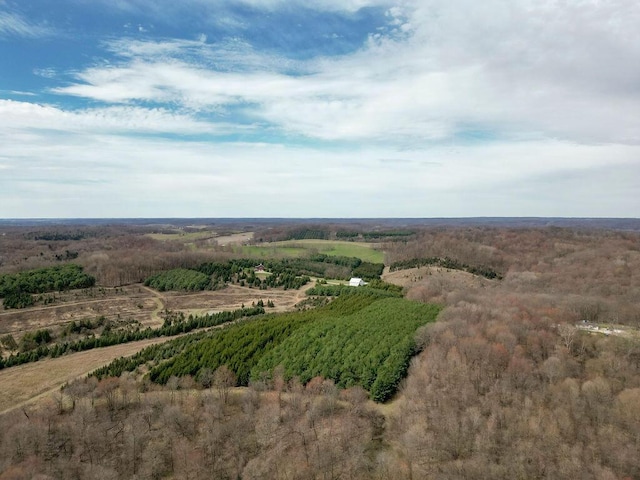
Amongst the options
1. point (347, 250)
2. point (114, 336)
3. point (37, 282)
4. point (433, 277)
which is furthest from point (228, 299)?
point (347, 250)

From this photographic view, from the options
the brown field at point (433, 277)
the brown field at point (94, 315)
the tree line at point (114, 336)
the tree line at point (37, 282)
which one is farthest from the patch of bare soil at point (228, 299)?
the brown field at point (433, 277)

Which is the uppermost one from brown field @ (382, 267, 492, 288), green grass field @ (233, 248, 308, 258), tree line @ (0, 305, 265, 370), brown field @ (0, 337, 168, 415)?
green grass field @ (233, 248, 308, 258)

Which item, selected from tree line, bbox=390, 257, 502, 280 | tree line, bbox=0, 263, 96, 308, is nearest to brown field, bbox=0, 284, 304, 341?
tree line, bbox=0, 263, 96, 308

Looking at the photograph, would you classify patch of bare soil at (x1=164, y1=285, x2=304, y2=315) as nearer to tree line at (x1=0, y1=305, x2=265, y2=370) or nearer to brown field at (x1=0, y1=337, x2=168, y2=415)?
tree line at (x1=0, y1=305, x2=265, y2=370)

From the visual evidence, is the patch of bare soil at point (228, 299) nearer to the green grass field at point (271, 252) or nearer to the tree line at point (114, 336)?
the tree line at point (114, 336)

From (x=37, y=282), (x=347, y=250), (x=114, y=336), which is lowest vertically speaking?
(x=114, y=336)

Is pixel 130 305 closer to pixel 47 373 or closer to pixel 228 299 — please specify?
pixel 228 299

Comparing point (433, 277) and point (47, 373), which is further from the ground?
point (433, 277)

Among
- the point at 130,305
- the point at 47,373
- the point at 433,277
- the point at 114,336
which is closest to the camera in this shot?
the point at 47,373

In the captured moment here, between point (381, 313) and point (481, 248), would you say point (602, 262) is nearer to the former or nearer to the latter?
point (481, 248)

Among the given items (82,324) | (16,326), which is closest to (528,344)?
(82,324)

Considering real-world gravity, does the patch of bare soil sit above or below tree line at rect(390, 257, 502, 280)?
below
